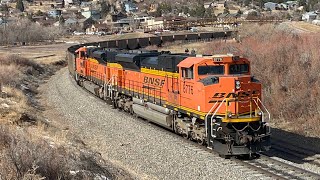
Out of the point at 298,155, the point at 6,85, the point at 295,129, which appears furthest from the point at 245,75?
the point at 6,85

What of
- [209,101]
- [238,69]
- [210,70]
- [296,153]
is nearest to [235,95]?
[209,101]

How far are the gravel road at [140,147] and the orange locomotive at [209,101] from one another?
556 millimetres

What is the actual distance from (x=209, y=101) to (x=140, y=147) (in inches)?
129

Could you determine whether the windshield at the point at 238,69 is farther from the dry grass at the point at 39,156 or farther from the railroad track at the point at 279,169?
the dry grass at the point at 39,156

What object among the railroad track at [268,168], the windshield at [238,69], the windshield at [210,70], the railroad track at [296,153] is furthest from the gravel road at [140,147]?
the windshield at [238,69]

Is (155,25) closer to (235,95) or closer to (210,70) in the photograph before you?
(210,70)

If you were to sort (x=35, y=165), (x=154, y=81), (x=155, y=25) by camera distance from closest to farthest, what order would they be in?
(x=35, y=165), (x=154, y=81), (x=155, y=25)

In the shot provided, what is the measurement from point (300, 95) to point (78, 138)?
34.2ft

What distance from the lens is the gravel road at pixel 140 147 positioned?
13.3m

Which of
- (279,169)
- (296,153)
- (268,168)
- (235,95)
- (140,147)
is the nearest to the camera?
(279,169)

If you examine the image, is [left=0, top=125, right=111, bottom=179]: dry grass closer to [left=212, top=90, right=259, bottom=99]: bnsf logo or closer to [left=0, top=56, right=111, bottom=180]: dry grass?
[left=0, top=56, right=111, bottom=180]: dry grass

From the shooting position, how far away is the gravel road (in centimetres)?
1332

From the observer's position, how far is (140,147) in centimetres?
1639

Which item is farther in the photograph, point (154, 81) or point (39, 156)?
point (154, 81)
